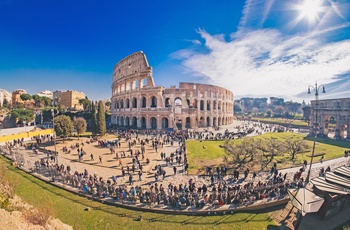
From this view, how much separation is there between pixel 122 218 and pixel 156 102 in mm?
33003

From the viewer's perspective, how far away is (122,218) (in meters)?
9.77

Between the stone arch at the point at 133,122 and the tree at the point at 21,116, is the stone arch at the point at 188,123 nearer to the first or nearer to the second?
the stone arch at the point at 133,122

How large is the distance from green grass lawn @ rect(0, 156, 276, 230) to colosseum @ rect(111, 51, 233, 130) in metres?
26.6

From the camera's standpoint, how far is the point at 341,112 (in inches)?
1272

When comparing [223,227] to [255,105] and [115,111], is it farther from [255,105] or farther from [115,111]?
[255,105]

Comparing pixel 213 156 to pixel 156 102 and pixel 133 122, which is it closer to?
pixel 156 102

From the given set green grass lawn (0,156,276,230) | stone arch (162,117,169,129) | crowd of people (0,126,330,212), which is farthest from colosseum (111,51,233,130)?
green grass lawn (0,156,276,230)

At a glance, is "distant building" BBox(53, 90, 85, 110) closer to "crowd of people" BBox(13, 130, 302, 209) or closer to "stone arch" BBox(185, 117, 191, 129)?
"stone arch" BBox(185, 117, 191, 129)

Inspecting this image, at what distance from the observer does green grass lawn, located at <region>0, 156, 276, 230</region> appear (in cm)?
924

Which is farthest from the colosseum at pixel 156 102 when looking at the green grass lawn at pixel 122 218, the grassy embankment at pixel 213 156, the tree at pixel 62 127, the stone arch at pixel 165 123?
the green grass lawn at pixel 122 218

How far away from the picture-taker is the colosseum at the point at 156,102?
38.2 m

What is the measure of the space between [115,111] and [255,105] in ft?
489

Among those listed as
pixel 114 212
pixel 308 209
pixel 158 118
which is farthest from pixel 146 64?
pixel 308 209

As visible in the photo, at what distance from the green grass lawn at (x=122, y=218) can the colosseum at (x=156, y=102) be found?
87.4ft
